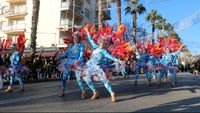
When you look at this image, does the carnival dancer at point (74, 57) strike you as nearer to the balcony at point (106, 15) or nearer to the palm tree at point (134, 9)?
the palm tree at point (134, 9)

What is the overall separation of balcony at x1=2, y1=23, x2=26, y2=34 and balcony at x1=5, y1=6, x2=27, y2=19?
4.33 ft

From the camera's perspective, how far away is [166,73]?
21.1 metres

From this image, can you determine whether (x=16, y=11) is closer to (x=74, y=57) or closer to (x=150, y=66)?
(x=150, y=66)

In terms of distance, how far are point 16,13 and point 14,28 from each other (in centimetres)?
224

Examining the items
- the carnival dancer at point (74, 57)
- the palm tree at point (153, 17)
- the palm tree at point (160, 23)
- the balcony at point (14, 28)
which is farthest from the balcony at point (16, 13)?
the carnival dancer at point (74, 57)

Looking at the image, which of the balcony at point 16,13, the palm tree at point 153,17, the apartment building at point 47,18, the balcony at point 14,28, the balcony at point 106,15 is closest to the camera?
the apartment building at point 47,18

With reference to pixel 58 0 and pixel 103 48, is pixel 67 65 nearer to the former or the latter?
pixel 103 48

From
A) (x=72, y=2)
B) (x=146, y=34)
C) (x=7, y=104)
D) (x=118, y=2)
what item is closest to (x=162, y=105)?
(x=7, y=104)

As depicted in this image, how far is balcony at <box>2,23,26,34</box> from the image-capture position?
59481 millimetres

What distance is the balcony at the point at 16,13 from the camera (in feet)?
198

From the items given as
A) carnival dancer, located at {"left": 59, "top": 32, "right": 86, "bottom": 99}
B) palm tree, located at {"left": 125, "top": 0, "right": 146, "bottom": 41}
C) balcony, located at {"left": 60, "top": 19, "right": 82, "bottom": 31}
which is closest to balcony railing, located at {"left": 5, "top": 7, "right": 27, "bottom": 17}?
balcony, located at {"left": 60, "top": 19, "right": 82, "bottom": 31}

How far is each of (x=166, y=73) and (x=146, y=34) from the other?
1882 inches

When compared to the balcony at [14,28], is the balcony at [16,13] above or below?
above

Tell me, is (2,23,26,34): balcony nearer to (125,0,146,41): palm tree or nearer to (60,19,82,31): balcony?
(60,19,82,31): balcony
